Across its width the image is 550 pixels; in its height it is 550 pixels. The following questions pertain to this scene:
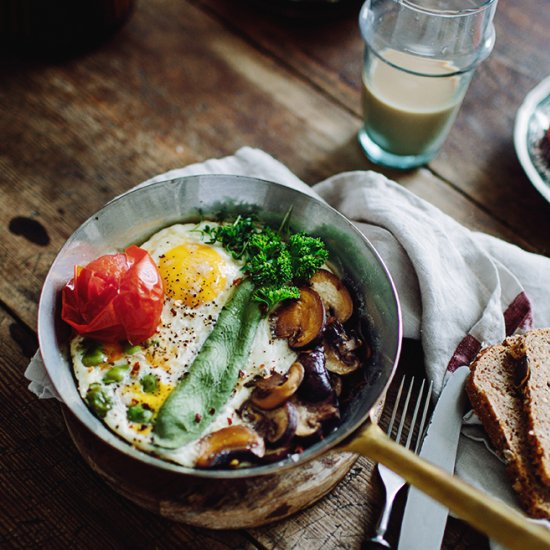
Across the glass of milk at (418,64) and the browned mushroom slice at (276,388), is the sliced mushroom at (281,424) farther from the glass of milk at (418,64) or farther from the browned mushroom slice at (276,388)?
the glass of milk at (418,64)

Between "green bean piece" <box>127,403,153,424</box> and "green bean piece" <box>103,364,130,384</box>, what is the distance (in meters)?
0.12

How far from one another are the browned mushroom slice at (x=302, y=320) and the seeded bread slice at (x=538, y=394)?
75 centimetres

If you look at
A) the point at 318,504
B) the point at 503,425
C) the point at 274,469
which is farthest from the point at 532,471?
the point at 274,469

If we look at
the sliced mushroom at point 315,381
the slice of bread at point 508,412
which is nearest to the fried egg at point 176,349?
the sliced mushroom at point 315,381

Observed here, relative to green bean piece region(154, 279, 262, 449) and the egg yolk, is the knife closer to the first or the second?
green bean piece region(154, 279, 262, 449)

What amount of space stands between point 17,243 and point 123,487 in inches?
51.3

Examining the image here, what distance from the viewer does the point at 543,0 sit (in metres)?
4.21

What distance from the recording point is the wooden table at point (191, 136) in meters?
2.41

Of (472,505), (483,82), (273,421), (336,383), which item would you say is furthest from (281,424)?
(483,82)

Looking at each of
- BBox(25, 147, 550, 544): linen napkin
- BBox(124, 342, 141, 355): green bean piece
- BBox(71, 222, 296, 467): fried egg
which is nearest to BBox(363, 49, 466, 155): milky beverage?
BBox(25, 147, 550, 544): linen napkin

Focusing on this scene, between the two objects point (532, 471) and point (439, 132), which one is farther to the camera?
point (439, 132)

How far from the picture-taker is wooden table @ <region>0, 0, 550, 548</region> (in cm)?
241

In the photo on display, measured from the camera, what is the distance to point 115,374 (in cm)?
228

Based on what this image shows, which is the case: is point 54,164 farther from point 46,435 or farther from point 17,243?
point 46,435
